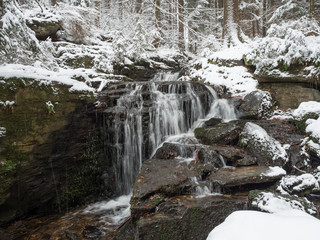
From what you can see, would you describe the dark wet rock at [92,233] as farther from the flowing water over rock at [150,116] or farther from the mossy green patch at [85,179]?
the flowing water over rock at [150,116]

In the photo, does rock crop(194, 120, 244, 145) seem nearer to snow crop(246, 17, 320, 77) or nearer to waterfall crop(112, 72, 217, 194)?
waterfall crop(112, 72, 217, 194)

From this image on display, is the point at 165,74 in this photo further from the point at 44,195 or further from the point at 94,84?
the point at 44,195

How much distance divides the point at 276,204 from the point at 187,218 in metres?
1.51

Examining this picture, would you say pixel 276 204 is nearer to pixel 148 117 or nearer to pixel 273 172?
pixel 273 172

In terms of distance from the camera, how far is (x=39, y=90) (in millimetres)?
5000

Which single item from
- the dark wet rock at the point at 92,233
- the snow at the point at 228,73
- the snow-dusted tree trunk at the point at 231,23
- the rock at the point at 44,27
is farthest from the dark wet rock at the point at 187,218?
the snow-dusted tree trunk at the point at 231,23

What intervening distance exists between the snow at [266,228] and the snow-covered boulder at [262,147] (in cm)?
287

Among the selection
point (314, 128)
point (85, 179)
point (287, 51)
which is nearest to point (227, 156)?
point (314, 128)

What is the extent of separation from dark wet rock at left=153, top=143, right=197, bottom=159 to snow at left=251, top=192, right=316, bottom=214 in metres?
2.25

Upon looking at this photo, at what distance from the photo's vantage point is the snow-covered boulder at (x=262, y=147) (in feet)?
15.6

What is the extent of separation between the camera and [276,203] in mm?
3035

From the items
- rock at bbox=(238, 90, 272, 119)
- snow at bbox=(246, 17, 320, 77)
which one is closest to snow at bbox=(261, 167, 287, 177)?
rock at bbox=(238, 90, 272, 119)

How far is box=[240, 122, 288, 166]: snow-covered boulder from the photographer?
477 centimetres

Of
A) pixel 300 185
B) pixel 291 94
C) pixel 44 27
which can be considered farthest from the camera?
pixel 44 27
